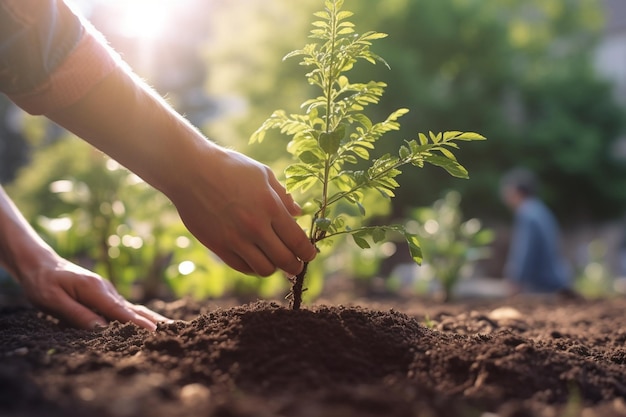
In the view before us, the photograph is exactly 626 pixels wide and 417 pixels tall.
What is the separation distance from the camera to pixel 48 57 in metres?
1.79

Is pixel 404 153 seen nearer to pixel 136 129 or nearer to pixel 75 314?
pixel 136 129

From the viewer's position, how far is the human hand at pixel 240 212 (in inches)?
73.7

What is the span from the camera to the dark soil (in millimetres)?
1147

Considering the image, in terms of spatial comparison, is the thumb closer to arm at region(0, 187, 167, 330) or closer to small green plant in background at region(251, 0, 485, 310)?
arm at region(0, 187, 167, 330)

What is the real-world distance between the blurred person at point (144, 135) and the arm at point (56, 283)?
71 centimetres

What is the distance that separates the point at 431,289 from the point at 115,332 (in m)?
5.63

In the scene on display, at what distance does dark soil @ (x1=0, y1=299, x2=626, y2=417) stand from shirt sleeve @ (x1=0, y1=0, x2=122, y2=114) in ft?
2.35

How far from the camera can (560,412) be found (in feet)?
4.10

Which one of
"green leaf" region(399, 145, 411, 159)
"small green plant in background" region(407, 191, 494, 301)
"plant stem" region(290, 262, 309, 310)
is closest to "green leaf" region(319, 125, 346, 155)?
"green leaf" region(399, 145, 411, 159)

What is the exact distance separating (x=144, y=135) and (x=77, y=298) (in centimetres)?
108

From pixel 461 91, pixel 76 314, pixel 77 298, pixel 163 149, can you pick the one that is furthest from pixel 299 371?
pixel 461 91

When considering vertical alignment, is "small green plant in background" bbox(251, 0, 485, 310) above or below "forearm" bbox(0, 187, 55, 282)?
above

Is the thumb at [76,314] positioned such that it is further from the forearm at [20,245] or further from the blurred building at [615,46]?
the blurred building at [615,46]

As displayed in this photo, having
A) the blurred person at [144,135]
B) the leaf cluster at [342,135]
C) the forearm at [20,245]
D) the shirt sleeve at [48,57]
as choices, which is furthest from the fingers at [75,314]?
the leaf cluster at [342,135]
